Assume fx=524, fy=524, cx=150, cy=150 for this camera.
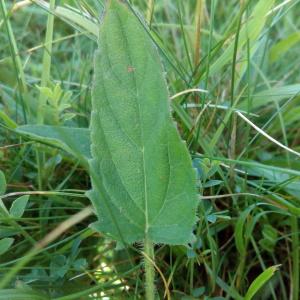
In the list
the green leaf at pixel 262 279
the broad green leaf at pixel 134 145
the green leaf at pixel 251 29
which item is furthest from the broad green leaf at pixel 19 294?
the green leaf at pixel 251 29

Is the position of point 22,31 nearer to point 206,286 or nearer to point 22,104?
point 22,104

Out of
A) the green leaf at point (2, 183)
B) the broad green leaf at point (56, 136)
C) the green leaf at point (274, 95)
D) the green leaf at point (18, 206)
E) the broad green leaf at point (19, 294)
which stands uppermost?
the green leaf at point (274, 95)

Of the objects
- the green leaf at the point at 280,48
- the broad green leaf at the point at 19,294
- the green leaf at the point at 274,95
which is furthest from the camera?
the green leaf at the point at 280,48

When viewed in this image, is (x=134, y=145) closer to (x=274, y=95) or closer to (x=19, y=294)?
(x=19, y=294)

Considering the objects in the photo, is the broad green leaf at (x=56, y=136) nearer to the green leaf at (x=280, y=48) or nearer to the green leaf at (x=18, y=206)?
the green leaf at (x=18, y=206)

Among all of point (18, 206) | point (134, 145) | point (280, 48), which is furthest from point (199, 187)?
point (280, 48)

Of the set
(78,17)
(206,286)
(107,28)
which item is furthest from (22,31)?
(206,286)

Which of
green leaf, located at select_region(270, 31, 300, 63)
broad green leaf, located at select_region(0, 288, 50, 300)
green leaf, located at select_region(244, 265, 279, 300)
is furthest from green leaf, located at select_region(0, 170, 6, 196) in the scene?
green leaf, located at select_region(270, 31, 300, 63)
